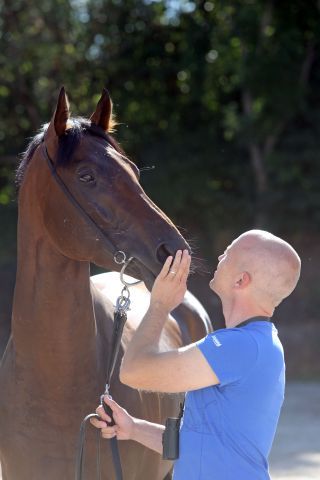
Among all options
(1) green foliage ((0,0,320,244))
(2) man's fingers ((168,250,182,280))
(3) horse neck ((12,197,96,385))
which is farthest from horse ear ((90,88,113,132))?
(1) green foliage ((0,0,320,244))

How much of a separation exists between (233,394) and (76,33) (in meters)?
10.6

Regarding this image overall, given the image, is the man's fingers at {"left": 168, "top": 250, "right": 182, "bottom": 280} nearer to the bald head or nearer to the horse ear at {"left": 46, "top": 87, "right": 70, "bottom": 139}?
the bald head

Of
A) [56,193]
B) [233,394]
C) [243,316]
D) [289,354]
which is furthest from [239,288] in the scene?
[289,354]

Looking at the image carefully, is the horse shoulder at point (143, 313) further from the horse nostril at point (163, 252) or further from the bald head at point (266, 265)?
the bald head at point (266, 265)

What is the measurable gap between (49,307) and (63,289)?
0.08 m

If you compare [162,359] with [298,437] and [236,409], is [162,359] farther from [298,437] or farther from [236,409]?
[298,437]

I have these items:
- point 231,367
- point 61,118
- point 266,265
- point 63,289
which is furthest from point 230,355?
point 61,118

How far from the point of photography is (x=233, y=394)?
7.34 ft

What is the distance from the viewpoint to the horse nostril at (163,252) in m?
2.65

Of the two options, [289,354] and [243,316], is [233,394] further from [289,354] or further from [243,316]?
[289,354]

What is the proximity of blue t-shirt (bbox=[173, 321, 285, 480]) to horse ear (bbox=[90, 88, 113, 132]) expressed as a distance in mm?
1232

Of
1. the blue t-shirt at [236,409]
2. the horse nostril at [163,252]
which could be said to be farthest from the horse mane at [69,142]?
the blue t-shirt at [236,409]

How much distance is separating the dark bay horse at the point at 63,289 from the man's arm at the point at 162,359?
0.46 metres

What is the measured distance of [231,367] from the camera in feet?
7.20
